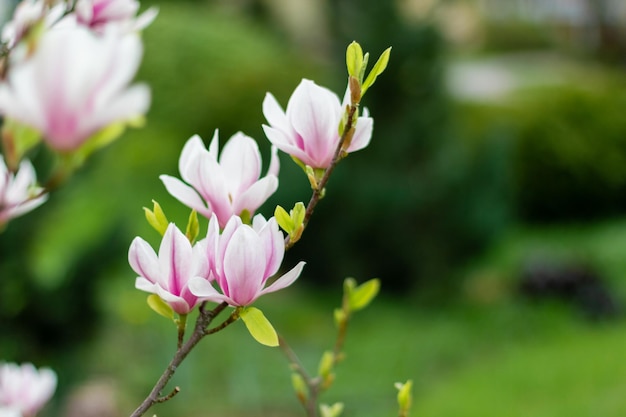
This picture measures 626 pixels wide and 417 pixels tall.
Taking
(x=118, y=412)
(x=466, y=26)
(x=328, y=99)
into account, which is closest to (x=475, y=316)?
(x=118, y=412)

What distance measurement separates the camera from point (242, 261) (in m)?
0.47

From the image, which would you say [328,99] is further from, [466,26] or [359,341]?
[466,26]

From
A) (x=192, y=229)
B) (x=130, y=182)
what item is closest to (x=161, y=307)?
(x=192, y=229)

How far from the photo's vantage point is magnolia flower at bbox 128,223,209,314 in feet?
1.58

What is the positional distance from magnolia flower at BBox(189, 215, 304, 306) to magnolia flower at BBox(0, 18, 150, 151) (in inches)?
4.5

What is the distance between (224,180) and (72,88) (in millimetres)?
180

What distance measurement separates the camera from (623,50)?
14.3 m

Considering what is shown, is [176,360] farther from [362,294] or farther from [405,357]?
[405,357]

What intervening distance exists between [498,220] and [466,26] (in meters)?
13.1

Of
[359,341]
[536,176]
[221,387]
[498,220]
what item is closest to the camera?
[221,387]

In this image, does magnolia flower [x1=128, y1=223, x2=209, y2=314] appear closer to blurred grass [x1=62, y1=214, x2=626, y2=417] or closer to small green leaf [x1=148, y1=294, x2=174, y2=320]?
small green leaf [x1=148, y1=294, x2=174, y2=320]

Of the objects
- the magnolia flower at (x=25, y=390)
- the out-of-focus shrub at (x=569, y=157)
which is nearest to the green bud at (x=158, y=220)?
the magnolia flower at (x=25, y=390)

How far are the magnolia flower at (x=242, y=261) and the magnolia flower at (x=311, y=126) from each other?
2.4 inches

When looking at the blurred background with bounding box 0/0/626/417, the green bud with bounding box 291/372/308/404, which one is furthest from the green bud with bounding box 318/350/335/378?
the blurred background with bounding box 0/0/626/417
